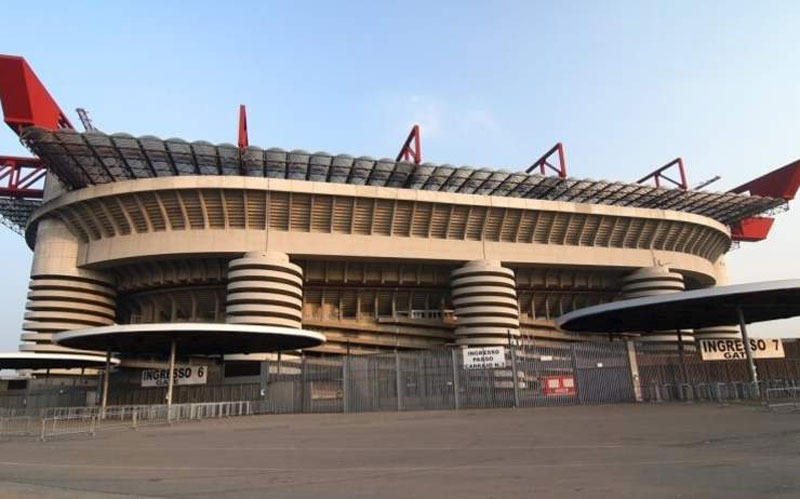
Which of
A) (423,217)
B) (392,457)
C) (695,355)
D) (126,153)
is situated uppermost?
(126,153)

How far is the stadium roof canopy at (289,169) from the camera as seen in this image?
39.5 meters

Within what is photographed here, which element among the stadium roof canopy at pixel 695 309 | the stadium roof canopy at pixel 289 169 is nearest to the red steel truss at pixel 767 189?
the stadium roof canopy at pixel 289 169

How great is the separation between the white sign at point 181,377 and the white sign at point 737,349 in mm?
28338

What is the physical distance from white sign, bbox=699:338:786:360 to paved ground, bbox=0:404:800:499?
11084 mm

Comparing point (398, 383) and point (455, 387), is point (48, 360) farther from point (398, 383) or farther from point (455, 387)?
point (455, 387)

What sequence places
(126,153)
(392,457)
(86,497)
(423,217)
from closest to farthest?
(86,497)
(392,457)
(126,153)
(423,217)

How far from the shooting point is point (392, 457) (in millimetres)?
11023

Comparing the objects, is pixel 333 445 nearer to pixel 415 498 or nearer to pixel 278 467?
pixel 278 467

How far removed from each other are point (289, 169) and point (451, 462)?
38007 millimetres

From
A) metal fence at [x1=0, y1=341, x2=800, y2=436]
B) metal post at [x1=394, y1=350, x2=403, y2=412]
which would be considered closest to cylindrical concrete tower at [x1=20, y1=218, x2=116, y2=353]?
metal fence at [x1=0, y1=341, x2=800, y2=436]

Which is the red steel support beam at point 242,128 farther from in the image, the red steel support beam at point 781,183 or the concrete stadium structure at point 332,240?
the red steel support beam at point 781,183

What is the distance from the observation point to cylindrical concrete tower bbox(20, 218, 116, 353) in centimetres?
4525

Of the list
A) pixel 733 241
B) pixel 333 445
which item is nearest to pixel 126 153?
pixel 333 445

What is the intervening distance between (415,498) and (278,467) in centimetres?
435
